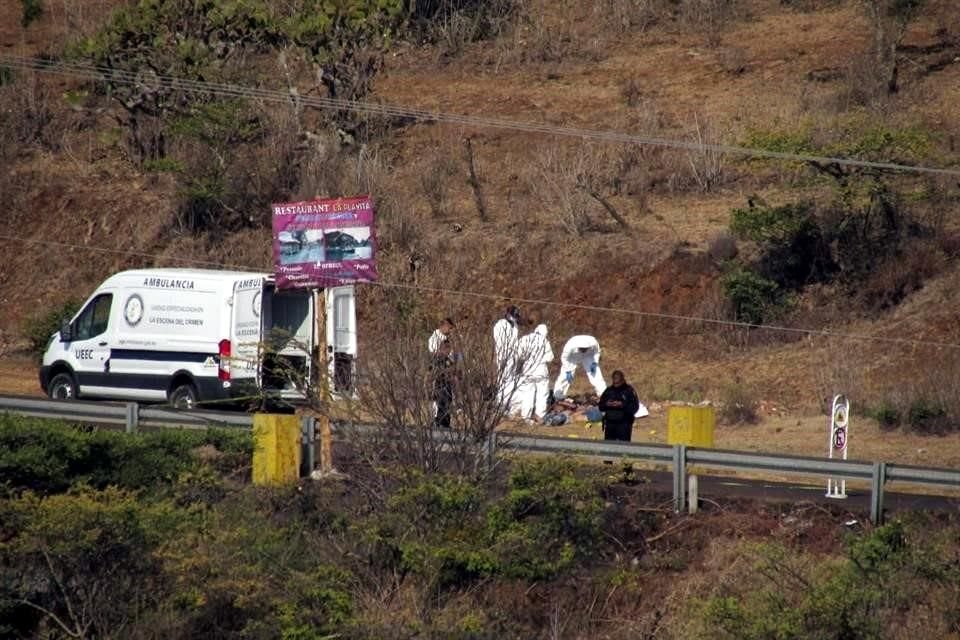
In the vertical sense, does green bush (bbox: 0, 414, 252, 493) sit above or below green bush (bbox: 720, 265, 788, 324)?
below

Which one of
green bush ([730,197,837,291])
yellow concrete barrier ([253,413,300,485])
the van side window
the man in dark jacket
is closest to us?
yellow concrete barrier ([253,413,300,485])

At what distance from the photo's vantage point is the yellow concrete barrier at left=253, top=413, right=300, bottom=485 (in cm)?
1855

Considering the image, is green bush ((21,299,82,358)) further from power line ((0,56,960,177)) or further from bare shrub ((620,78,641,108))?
bare shrub ((620,78,641,108))

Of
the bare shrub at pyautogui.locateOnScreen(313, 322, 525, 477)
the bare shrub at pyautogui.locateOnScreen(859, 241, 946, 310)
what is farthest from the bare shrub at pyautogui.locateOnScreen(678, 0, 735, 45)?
the bare shrub at pyautogui.locateOnScreen(313, 322, 525, 477)

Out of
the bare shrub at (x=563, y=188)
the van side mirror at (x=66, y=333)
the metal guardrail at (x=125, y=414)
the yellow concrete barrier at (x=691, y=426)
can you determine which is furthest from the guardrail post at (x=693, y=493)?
the bare shrub at (x=563, y=188)

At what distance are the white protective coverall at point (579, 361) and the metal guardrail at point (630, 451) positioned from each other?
25.1ft

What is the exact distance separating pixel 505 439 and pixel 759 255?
14.1 meters

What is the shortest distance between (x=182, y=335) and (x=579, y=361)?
6.40 metres

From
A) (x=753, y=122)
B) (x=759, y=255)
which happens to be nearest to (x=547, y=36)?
(x=753, y=122)

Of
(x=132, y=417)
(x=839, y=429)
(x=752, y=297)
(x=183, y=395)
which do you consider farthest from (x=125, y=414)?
(x=752, y=297)

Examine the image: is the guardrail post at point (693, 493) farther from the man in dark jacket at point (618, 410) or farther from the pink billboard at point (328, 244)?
the pink billboard at point (328, 244)

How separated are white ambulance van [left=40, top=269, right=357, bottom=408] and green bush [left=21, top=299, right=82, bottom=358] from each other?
20.7 feet

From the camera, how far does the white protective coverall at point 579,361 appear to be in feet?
85.0

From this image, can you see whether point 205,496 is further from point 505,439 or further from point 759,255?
point 759,255
